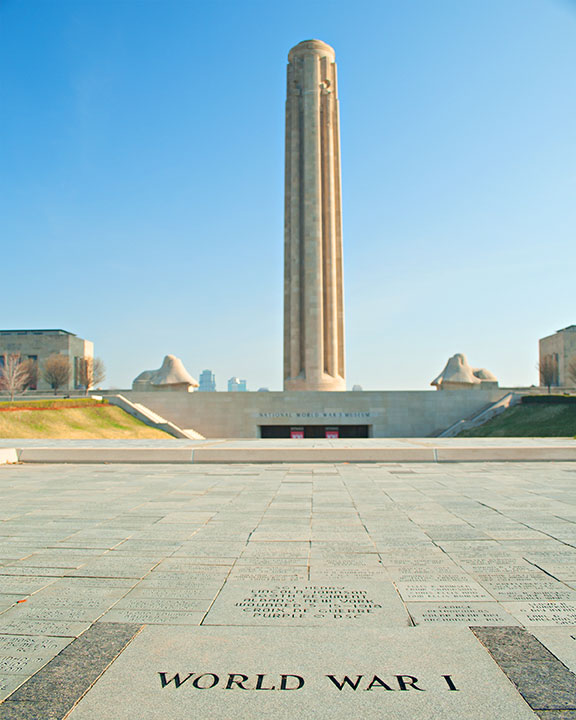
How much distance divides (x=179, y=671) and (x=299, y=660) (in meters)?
0.65

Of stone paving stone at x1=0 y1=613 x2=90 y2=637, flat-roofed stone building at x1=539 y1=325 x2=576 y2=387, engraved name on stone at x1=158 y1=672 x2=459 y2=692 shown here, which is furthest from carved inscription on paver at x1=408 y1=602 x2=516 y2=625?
flat-roofed stone building at x1=539 y1=325 x2=576 y2=387

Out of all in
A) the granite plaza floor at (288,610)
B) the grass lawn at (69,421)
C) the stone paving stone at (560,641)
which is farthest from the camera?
the grass lawn at (69,421)

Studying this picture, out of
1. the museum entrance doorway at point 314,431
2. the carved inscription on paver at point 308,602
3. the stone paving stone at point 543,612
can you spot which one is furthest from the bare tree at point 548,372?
the carved inscription on paver at point 308,602

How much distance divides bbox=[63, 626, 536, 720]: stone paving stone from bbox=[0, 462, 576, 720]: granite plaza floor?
0.04ft

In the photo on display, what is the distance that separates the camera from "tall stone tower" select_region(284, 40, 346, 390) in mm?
43094

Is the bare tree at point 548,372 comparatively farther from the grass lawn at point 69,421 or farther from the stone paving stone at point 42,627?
the stone paving stone at point 42,627

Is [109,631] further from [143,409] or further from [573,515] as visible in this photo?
[143,409]

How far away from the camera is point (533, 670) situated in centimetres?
286

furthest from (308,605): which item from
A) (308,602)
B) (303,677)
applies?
(303,677)

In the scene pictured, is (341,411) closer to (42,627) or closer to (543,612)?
(543,612)

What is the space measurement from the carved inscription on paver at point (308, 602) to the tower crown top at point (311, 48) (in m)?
49.4

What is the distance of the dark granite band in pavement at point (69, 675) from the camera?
2.52 m

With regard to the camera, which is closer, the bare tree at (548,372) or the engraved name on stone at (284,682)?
the engraved name on stone at (284,682)

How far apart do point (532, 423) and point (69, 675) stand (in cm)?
3352
